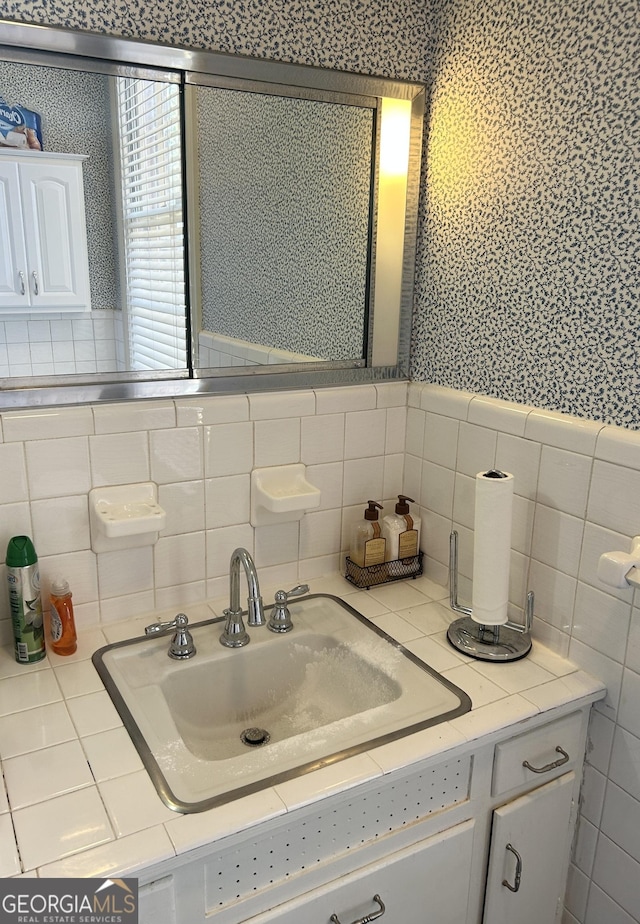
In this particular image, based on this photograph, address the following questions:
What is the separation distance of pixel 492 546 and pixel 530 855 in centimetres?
58

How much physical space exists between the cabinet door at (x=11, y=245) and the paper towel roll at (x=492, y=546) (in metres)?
0.89

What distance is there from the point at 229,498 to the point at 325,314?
48cm

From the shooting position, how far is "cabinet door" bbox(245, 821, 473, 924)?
1.07 metres

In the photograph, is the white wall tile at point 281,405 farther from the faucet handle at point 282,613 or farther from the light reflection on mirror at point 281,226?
the faucet handle at point 282,613

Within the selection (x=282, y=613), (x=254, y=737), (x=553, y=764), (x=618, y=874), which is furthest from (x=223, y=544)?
(x=618, y=874)

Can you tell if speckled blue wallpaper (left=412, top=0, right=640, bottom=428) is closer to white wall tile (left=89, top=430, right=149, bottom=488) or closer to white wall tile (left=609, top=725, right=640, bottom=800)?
white wall tile (left=609, top=725, right=640, bottom=800)

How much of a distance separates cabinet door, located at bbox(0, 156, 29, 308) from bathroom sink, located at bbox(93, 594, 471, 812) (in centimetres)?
68

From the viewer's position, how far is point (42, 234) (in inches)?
49.1

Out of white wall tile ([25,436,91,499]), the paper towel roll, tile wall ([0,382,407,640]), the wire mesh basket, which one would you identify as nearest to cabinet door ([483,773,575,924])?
the paper towel roll

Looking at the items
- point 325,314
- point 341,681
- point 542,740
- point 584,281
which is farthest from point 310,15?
point 542,740

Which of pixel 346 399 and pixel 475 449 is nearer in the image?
pixel 475 449

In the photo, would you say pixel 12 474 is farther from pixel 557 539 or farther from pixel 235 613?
pixel 557 539

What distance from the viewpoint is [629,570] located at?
1.10 meters

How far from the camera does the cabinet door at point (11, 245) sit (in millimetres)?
1193
